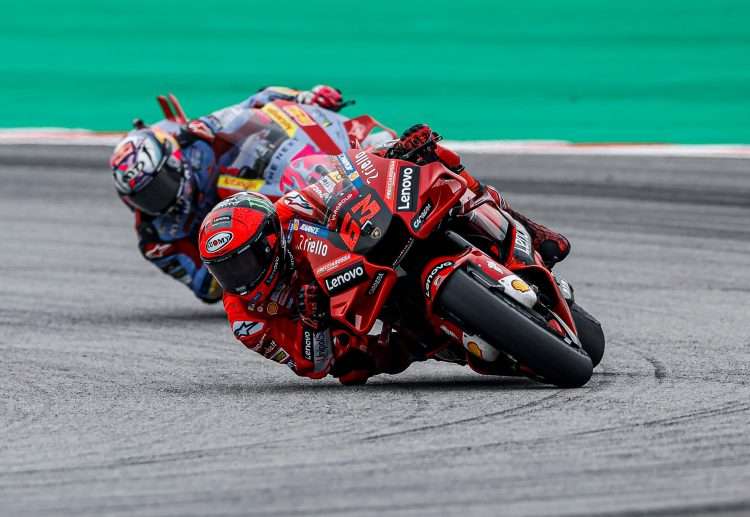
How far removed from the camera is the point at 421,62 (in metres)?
16.0

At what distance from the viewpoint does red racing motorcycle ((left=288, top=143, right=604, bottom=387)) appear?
602 centimetres

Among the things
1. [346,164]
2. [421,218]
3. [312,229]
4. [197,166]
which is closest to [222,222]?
[312,229]

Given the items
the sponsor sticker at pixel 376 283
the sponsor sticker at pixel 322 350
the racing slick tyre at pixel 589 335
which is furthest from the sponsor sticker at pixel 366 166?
the racing slick tyre at pixel 589 335

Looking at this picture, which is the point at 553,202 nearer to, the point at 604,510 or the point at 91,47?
the point at 91,47

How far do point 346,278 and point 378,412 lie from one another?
664 mm

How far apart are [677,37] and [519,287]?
9824 millimetres

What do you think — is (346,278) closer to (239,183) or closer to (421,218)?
(421,218)

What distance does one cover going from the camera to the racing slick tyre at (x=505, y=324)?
595 centimetres

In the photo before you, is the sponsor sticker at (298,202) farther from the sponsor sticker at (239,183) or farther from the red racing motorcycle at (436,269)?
the sponsor sticker at (239,183)

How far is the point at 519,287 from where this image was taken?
6.07 m

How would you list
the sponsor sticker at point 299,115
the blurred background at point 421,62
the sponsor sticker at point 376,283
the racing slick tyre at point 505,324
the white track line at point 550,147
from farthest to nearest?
the blurred background at point 421,62
the white track line at point 550,147
the sponsor sticker at point 299,115
the sponsor sticker at point 376,283
the racing slick tyre at point 505,324

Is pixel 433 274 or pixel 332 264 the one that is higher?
pixel 433 274

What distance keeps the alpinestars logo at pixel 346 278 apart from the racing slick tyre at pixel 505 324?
414 mm

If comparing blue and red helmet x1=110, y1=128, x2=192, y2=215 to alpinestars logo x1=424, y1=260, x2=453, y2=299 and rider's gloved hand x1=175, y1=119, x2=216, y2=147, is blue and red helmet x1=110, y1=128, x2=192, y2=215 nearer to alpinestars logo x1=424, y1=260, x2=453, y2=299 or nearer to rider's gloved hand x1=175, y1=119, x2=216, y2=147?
rider's gloved hand x1=175, y1=119, x2=216, y2=147
